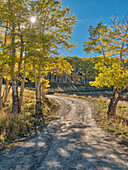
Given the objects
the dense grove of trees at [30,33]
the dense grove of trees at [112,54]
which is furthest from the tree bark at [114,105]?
the dense grove of trees at [30,33]

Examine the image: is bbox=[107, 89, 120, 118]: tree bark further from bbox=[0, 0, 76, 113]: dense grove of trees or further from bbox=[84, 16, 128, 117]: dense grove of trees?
bbox=[0, 0, 76, 113]: dense grove of trees

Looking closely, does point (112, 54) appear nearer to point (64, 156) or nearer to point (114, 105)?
point (114, 105)

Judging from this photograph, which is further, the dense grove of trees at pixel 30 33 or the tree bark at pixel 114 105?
the tree bark at pixel 114 105

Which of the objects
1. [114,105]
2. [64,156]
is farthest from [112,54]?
[64,156]

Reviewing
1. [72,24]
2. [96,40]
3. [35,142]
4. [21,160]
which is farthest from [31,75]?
[21,160]

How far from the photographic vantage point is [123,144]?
5.39 metres

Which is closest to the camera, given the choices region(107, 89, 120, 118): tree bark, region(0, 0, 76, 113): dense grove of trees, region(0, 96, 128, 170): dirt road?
region(0, 96, 128, 170): dirt road

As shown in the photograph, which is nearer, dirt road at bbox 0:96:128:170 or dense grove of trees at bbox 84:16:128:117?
dirt road at bbox 0:96:128:170

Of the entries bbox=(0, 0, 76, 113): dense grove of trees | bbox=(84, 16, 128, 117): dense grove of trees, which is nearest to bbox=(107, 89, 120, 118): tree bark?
bbox=(84, 16, 128, 117): dense grove of trees

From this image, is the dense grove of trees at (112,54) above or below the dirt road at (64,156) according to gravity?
above

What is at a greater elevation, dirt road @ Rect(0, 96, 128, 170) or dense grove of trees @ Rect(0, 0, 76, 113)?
dense grove of trees @ Rect(0, 0, 76, 113)

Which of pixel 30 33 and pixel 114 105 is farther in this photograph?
pixel 114 105

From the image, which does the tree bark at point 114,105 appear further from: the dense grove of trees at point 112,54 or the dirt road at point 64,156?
the dirt road at point 64,156

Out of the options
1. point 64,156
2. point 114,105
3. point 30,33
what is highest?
point 30,33
